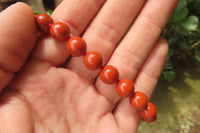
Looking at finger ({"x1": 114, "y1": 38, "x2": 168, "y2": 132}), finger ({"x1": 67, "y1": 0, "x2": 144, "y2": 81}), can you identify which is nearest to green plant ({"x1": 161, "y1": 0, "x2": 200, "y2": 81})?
finger ({"x1": 114, "y1": 38, "x2": 168, "y2": 132})

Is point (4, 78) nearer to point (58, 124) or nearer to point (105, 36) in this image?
point (58, 124)

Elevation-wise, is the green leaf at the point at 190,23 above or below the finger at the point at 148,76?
above

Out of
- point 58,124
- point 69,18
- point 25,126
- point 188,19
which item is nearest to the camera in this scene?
point 25,126

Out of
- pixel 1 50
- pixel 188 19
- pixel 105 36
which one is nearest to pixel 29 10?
pixel 1 50

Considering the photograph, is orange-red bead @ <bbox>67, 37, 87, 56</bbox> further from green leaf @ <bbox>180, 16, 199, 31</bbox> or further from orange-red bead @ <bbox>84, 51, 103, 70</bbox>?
green leaf @ <bbox>180, 16, 199, 31</bbox>

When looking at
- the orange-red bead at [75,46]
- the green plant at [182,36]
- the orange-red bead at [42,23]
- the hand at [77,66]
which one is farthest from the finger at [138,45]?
the green plant at [182,36]

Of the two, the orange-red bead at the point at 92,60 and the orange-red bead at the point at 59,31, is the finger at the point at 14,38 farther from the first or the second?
the orange-red bead at the point at 92,60

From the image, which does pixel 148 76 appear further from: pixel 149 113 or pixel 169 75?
pixel 169 75
